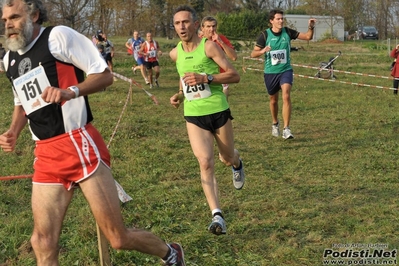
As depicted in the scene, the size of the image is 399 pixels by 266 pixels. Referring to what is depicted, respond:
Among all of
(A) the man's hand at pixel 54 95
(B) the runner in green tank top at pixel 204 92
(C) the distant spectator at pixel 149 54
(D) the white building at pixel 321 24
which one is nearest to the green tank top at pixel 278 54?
(B) the runner in green tank top at pixel 204 92

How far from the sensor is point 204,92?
5.39m

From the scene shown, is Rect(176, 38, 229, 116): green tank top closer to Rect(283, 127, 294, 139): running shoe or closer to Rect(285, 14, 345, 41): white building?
Rect(283, 127, 294, 139): running shoe

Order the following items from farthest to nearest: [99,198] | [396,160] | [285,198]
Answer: [396,160], [285,198], [99,198]

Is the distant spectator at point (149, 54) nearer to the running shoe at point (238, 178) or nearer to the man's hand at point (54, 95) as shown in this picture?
the running shoe at point (238, 178)

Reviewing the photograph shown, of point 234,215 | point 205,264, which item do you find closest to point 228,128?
point 234,215

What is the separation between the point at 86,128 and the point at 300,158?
4.98 metres

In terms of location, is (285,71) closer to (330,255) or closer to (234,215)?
(234,215)

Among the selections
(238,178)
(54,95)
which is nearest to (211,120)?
(238,178)

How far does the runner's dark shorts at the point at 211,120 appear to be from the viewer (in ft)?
17.6

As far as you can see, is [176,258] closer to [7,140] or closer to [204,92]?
[7,140]

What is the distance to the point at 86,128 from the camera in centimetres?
359

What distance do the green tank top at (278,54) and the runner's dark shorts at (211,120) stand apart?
400 centimetres

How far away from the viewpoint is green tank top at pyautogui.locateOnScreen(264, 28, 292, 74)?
916cm

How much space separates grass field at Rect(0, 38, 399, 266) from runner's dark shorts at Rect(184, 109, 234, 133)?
0.93 meters
